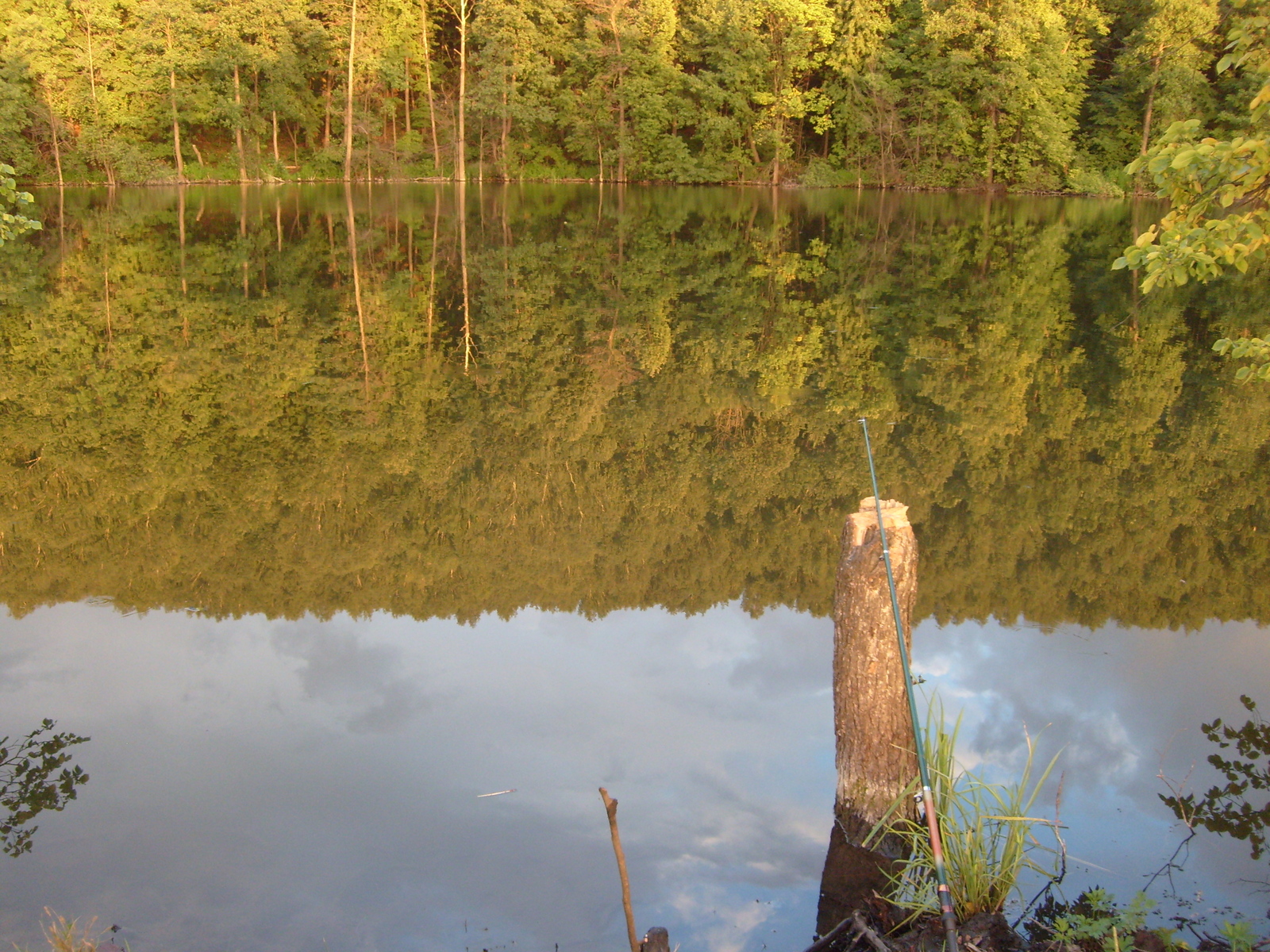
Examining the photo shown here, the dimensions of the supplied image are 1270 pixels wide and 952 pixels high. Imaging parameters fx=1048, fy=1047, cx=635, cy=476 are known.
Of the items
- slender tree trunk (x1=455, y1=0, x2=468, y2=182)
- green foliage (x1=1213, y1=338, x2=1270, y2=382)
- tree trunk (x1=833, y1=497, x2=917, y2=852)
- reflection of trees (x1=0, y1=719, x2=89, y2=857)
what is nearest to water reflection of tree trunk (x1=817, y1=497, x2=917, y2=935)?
tree trunk (x1=833, y1=497, x2=917, y2=852)

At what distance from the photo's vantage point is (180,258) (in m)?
18.3

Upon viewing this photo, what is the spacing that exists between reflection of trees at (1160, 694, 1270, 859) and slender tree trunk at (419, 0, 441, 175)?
3962cm

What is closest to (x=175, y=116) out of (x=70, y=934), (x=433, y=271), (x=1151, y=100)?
(x=433, y=271)

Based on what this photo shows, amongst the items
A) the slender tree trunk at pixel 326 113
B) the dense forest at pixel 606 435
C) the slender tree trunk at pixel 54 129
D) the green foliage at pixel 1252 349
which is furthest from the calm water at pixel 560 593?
the slender tree trunk at pixel 326 113

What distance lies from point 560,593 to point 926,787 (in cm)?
354

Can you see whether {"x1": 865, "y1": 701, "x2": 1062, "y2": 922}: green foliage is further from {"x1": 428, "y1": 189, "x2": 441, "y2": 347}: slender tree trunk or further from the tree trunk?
{"x1": 428, "y1": 189, "x2": 441, "y2": 347}: slender tree trunk

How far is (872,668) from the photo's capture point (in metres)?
3.87

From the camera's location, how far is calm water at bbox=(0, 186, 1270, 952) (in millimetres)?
3998

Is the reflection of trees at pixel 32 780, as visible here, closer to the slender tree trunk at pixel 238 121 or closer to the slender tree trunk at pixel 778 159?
the slender tree trunk at pixel 238 121

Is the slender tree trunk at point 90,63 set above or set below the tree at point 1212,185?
above

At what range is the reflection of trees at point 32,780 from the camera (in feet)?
13.6

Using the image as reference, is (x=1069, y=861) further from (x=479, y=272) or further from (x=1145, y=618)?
(x=479, y=272)

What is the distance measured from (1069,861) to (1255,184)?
2.52m

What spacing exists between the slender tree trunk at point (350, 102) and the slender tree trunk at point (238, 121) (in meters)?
3.70
